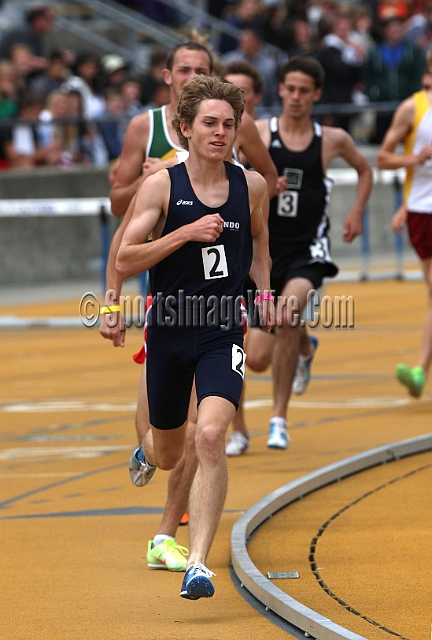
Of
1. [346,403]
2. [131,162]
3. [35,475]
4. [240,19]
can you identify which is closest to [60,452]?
[35,475]

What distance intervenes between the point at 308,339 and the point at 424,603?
17.6 feet

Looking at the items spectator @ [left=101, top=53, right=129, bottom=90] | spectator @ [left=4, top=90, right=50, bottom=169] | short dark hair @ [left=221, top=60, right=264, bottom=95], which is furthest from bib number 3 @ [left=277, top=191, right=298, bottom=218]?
spectator @ [left=101, top=53, right=129, bottom=90]

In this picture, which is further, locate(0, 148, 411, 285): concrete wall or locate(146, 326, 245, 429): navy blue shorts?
locate(0, 148, 411, 285): concrete wall

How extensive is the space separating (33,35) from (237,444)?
619 inches

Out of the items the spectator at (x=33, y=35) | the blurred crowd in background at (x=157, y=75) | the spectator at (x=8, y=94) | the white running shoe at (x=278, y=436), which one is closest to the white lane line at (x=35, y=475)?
the white running shoe at (x=278, y=436)

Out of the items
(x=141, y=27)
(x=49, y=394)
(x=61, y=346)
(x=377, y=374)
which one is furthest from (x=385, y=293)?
(x=141, y=27)

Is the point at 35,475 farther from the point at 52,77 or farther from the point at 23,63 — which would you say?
the point at 52,77

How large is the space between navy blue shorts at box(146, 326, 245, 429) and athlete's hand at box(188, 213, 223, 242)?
0.44 meters

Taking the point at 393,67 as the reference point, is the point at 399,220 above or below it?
below

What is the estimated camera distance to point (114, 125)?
70.5 feet

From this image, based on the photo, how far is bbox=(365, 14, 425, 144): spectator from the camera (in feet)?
77.6

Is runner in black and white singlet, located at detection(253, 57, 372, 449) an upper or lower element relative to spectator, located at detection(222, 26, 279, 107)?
lower

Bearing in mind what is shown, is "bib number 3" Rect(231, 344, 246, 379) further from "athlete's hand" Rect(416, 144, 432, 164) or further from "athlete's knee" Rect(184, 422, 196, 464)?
"athlete's hand" Rect(416, 144, 432, 164)

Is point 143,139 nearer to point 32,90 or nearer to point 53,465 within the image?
point 53,465
